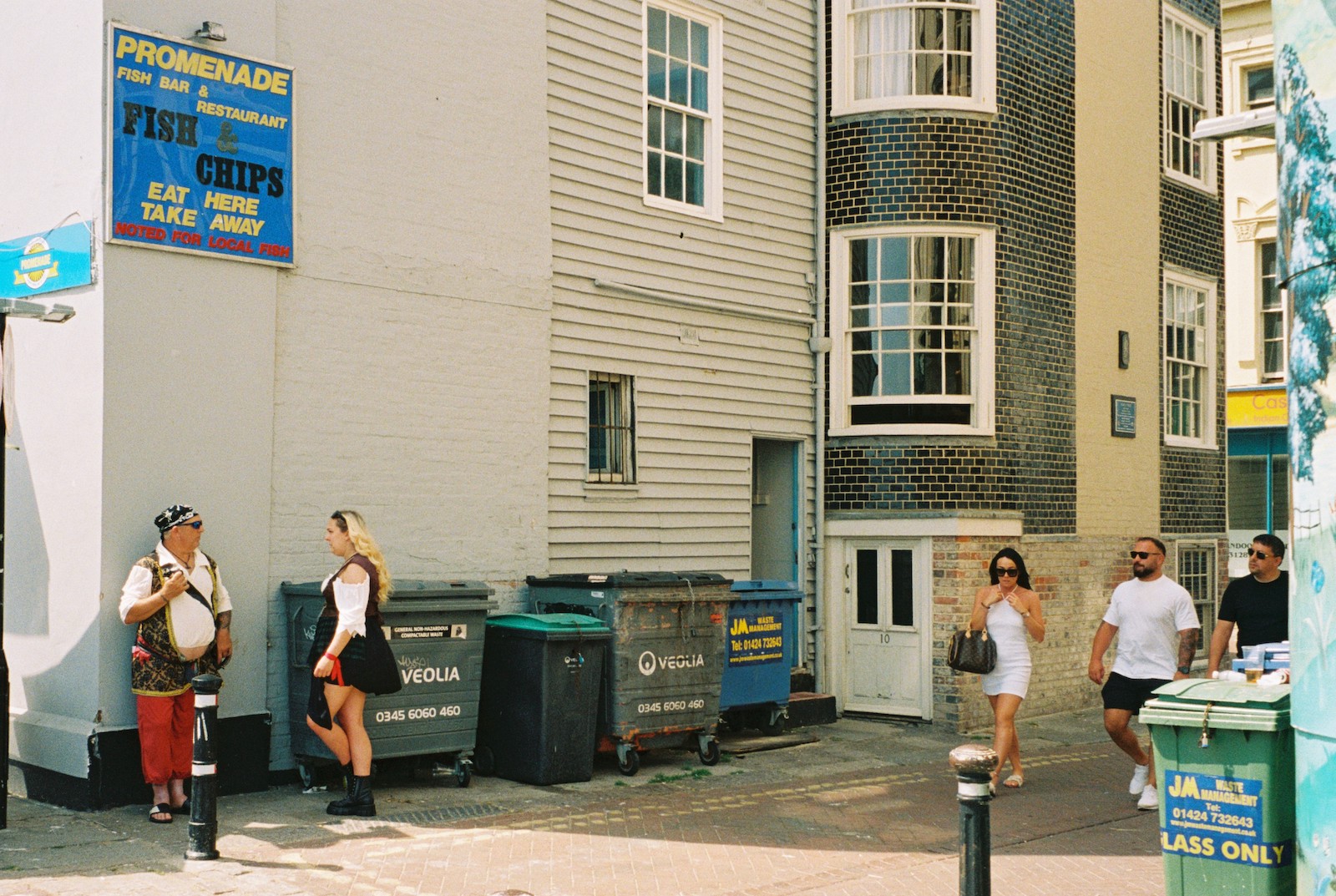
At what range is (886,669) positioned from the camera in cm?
1367

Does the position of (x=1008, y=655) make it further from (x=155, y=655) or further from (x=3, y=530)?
(x=3, y=530)

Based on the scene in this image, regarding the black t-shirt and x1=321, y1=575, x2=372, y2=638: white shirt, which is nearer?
x1=321, y1=575, x2=372, y2=638: white shirt

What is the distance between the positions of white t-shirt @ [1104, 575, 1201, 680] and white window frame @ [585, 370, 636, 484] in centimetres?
427

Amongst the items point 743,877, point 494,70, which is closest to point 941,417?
point 494,70

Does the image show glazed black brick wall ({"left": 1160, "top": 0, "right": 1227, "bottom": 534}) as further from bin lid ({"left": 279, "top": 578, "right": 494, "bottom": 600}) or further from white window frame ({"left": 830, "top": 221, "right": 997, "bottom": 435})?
bin lid ({"left": 279, "top": 578, "right": 494, "bottom": 600})

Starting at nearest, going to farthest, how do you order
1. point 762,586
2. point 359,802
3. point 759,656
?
point 359,802 → point 759,656 → point 762,586

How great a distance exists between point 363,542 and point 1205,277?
1254 centimetres

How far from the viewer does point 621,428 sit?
1228 cm

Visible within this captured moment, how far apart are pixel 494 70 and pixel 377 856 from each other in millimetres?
6218

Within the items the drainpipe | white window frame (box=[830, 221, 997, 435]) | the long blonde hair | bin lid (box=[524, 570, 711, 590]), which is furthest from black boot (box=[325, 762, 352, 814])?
white window frame (box=[830, 221, 997, 435])

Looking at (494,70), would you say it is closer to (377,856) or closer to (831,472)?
(831,472)

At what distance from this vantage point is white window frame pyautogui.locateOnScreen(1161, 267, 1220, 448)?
16.8 metres

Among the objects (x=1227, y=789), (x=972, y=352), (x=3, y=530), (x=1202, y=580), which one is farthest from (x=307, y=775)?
(x=1202, y=580)

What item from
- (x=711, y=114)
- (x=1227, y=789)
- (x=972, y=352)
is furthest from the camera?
(x=972, y=352)
